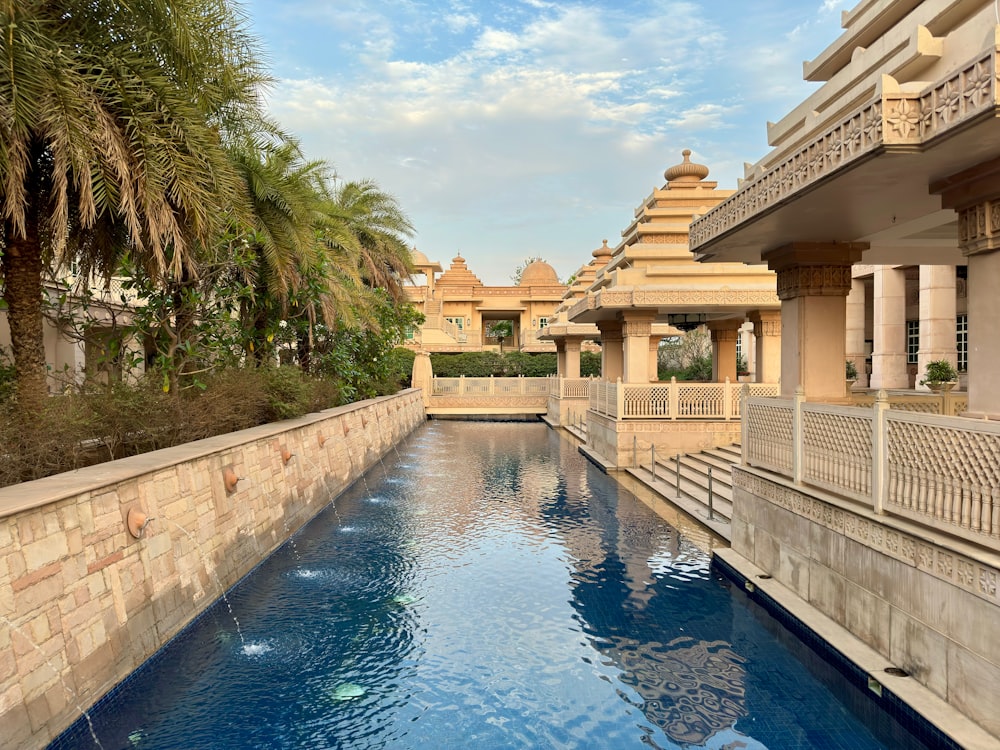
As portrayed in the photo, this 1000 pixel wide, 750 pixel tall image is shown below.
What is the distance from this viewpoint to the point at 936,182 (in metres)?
5.59

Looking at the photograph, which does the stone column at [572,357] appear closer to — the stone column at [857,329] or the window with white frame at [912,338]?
the stone column at [857,329]

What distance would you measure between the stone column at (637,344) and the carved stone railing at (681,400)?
2.45 feet

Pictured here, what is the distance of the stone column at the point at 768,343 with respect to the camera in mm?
17250

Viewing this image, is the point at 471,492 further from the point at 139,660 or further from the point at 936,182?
the point at 936,182

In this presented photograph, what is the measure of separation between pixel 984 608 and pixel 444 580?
5.62 meters

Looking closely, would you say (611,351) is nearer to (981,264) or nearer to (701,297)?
(701,297)

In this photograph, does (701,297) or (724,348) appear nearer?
(701,297)

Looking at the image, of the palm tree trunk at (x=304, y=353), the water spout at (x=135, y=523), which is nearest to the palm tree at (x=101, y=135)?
the water spout at (x=135, y=523)

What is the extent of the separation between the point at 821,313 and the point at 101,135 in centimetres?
843

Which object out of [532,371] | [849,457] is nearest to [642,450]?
[849,457]

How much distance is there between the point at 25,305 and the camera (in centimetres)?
754

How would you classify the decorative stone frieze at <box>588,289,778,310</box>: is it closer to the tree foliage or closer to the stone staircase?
the stone staircase

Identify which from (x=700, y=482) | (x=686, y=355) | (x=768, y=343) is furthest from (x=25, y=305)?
(x=686, y=355)

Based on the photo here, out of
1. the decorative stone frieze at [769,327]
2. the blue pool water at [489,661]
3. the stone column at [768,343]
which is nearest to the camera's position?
the blue pool water at [489,661]
